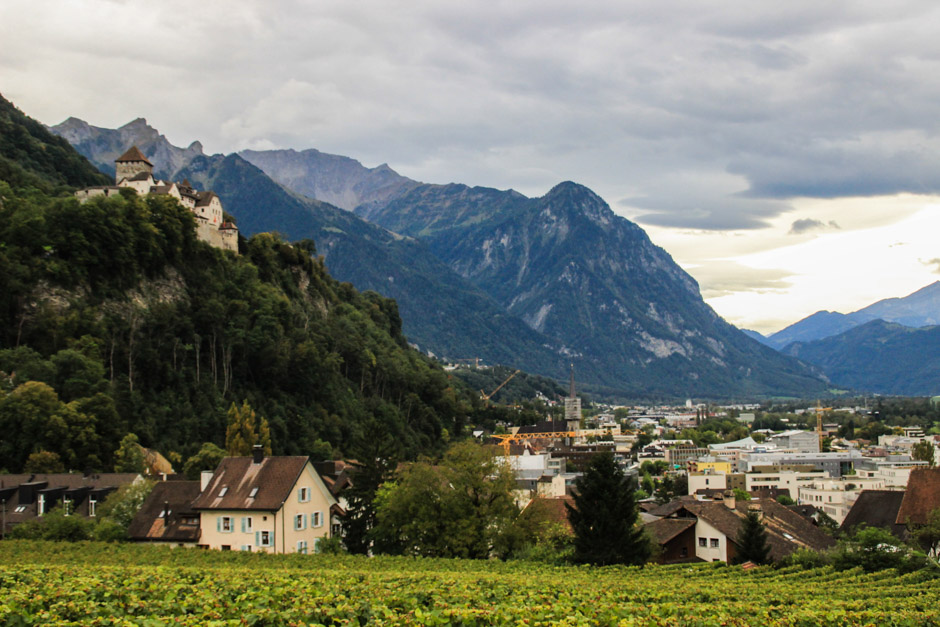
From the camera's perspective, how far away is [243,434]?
9400cm

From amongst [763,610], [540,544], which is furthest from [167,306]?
[763,610]

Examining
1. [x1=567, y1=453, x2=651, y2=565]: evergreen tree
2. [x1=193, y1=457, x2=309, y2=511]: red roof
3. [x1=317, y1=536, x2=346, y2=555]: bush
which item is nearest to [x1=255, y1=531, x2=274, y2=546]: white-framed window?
[x1=193, y1=457, x2=309, y2=511]: red roof

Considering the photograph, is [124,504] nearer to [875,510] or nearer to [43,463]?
[43,463]

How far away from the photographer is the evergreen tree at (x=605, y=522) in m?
44.8

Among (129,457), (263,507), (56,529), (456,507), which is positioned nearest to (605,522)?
(456,507)

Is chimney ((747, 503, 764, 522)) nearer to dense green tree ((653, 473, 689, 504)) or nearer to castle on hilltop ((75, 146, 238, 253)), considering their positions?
dense green tree ((653, 473, 689, 504))

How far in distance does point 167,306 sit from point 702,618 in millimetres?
97950

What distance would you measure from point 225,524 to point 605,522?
73.2 ft

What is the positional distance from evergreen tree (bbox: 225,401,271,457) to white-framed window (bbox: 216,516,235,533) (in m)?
36.2

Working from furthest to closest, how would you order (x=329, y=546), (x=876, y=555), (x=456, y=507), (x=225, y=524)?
1. (x=225, y=524)
2. (x=329, y=546)
3. (x=456, y=507)
4. (x=876, y=555)

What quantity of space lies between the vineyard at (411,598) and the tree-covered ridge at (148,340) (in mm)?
52485

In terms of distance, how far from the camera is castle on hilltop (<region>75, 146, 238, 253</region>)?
124 meters

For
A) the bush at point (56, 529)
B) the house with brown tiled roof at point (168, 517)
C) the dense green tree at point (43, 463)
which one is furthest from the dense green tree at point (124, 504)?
the dense green tree at point (43, 463)

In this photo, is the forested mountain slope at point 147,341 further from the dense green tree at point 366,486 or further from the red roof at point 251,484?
the red roof at point 251,484
